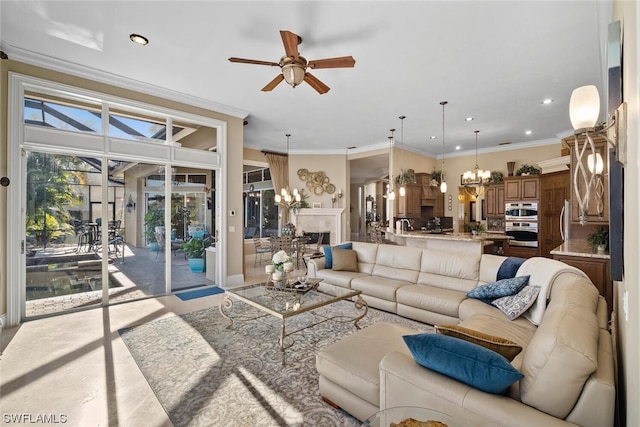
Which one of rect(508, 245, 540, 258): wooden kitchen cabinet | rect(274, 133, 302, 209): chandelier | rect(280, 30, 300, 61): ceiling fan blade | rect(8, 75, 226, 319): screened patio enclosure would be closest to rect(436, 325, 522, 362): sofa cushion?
rect(280, 30, 300, 61): ceiling fan blade

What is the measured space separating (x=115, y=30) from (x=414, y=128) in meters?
5.66

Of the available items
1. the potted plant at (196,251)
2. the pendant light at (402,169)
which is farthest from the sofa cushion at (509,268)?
the potted plant at (196,251)

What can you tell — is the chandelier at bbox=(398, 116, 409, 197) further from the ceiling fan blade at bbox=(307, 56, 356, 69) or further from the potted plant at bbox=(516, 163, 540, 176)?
the ceiling fan blade at bbox=(307, 56, 356, 69)

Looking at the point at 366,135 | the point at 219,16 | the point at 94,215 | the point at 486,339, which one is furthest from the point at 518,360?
the point at 366,135

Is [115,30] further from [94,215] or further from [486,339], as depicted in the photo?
[486,339]

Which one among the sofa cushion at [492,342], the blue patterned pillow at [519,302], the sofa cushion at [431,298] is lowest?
the sofa cushion at [431,298]

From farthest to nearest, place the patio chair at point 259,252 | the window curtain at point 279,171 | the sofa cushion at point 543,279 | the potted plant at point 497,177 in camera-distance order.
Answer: the window curtain at point 279,171, the potted plant at point 497,177, the patio chair at point 259,252, the sofa cushion at point 543,279

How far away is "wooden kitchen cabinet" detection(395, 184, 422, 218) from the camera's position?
806cm

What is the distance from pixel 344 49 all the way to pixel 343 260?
119 inches

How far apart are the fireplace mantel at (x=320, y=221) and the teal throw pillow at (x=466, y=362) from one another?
7.19 meters

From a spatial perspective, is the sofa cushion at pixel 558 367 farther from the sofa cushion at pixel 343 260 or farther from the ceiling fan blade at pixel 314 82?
the sofa cushion at pixel 343 260

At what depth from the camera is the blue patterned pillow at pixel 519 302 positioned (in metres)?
2.60

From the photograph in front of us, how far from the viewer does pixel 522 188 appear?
7.35 metres

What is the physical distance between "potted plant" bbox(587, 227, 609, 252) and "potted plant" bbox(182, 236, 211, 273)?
6.07 metres
